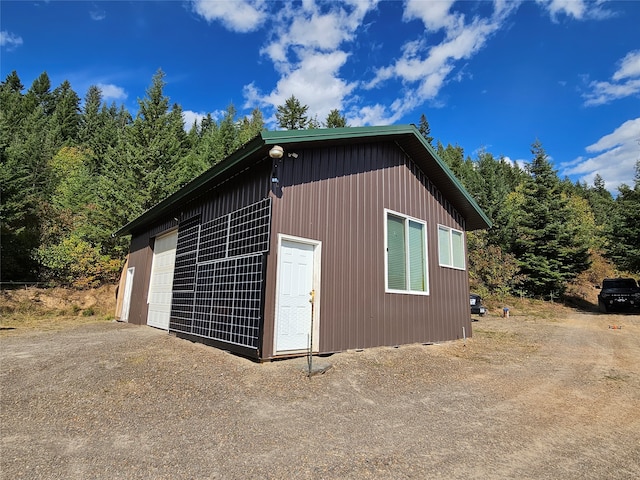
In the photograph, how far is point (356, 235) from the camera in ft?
23.4

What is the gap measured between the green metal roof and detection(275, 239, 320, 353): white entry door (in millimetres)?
1759

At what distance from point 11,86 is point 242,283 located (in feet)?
184

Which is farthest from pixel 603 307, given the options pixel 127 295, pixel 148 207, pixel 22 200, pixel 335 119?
pixel 22 200

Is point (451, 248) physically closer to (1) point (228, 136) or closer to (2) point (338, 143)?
(2) point (338, 143)

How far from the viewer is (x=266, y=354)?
17.8ft

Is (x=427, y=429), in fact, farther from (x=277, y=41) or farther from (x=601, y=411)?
(x=277, y=41)

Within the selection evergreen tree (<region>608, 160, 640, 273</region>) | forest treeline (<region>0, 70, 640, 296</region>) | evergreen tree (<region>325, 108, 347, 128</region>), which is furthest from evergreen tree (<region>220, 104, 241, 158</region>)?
evergreen tree (<region>608, 160, 640, 273</region>)

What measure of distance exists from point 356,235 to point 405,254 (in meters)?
1.80

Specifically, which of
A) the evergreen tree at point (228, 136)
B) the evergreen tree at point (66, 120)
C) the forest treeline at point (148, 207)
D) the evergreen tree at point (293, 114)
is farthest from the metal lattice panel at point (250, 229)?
the evergreen tree at point (66, 120)

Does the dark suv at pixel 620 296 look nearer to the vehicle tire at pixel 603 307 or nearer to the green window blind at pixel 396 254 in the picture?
the vehicle tire at pixel 603 307

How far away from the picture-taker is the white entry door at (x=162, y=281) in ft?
32.4

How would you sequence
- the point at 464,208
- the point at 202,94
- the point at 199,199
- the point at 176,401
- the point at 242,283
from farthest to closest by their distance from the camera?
the point at 202,94 → the point at 464,208 → the point at 199,199 → the point at 242,283 → the point at 176,401

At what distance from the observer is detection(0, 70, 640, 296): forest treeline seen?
62.9ft

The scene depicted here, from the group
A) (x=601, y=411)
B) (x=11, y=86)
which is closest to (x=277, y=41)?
(x=601, y=411)
